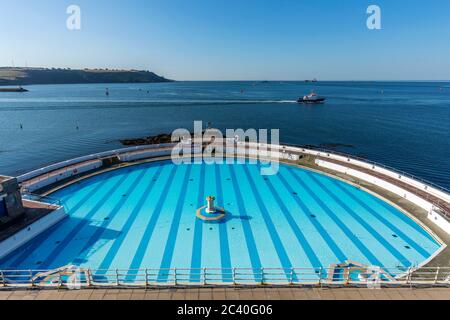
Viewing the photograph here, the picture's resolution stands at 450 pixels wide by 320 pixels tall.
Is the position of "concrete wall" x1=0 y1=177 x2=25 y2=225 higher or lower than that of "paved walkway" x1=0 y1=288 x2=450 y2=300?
higher

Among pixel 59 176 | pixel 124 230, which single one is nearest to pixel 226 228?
pixel 124 230

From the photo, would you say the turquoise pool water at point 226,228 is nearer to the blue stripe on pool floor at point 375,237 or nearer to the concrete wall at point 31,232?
the blue stripe on pool floor at point 375,237

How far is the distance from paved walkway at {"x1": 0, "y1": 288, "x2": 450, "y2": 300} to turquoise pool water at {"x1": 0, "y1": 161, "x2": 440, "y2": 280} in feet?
16.4

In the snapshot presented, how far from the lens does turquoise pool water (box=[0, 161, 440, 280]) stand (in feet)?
45.1

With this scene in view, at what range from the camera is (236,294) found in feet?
26.9

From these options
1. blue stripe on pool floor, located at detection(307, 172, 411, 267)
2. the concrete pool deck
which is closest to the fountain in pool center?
blue stripe on pool floor, located at detection(307, 172, 411, 267)

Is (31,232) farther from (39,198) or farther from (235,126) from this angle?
(235,126)

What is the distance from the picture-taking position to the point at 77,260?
1357 cm

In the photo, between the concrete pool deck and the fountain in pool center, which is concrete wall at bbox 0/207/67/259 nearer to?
the concrete pool deck

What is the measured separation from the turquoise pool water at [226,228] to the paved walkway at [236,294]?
5001mm

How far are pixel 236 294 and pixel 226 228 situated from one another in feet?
26.9

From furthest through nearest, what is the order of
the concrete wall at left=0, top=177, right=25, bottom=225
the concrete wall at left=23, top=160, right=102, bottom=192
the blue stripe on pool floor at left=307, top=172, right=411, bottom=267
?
1. the concrete wall at left=23, top=160, right=102, bottom=192
2. the concrete wall at left=0, top=177, right=25, bottom=225
3. the blue stripe on pool floor at left=307, top=172, right=411, bottom=267

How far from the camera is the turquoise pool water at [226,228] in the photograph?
541 inches
